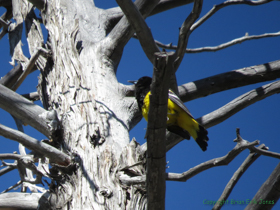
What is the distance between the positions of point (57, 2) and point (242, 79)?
2.26 m

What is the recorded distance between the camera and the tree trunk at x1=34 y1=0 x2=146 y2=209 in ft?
7.23

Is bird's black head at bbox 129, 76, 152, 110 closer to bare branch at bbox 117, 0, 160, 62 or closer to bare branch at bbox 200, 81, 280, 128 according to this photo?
bare branch at bbox 200, 81, 280, 128

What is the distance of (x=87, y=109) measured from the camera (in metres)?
2.67

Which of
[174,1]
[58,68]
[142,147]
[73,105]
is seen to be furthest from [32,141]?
[174,1]

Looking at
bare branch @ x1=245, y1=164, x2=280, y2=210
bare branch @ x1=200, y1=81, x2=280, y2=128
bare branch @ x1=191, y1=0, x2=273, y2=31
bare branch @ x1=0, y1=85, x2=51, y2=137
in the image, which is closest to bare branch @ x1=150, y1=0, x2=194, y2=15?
bare branch @ x1=191, y1=0, x2=273, y2=31

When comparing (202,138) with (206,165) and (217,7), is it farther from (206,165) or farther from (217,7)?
(217,7)

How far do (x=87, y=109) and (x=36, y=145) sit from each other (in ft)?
1.97

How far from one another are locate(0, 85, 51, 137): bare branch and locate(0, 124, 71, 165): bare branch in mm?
331

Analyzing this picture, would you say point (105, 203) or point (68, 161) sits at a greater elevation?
point (68, 161)

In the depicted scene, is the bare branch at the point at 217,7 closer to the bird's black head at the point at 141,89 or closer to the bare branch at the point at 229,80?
the bare branch at the point at 229,80

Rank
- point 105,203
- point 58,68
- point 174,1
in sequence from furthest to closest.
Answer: point 174,1 < point 58,68 < point 105,203

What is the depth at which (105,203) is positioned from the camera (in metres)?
2.12

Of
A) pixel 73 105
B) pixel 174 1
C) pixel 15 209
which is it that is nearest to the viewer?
pixel 15 209

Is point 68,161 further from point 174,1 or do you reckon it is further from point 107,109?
point 174,1
